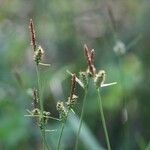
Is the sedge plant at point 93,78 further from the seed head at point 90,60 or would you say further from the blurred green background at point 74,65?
the blurred green background at point 74,65

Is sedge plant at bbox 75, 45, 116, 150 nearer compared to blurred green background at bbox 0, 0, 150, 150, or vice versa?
sedge plant at bbox 75, 45, 116, 150

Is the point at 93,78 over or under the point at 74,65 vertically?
under

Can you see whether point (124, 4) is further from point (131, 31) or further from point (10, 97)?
point (10, 97)

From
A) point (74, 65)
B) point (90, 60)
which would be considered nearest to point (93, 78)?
point (90, 60)

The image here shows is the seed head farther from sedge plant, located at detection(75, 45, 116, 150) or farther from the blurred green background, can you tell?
the blurred green background

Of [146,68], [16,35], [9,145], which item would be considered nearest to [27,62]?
[16,35]

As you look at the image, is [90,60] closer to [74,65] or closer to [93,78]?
[93,78]

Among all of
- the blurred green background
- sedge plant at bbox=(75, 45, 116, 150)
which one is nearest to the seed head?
sedge plant at bbox=(75, 45, 116, 150)

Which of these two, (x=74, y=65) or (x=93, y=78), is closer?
(x=93, y=78)
